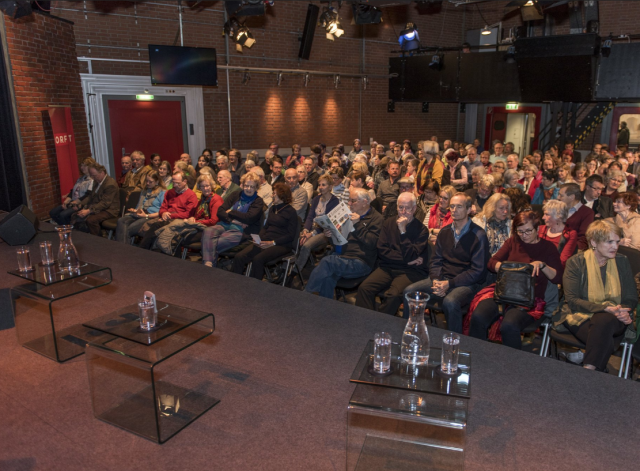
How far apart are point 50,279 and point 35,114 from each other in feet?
16.9

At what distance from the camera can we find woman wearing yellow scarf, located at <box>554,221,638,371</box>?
10.6 ft

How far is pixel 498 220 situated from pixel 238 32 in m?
7.80

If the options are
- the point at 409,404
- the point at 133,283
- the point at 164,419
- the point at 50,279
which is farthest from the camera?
the point at 133,283

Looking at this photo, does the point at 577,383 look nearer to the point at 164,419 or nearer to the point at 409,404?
the point at 409,404

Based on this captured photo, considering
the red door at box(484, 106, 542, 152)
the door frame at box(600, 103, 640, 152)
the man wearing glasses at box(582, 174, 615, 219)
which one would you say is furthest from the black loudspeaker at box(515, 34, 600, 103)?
the red door at box(484, 106, 542, 152)

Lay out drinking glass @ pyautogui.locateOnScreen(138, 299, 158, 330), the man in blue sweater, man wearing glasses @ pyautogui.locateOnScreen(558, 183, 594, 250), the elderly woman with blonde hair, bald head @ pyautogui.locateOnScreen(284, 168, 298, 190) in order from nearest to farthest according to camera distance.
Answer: drinking glass @ pyautogui.locateOnScreen(138, 299, 158, 330) < the man in blue sweater < the elderly woman with blonde hair < man wearing glasses @ pyautogui.locateOnScreen(558, 183, 594, 250) < bald head @ pyautogui.locateOnScreen(284, 168, 298, 190)

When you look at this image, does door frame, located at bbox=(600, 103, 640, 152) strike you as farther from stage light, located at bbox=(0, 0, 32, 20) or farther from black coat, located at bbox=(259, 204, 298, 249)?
stage light, located at bbox=(0, 0, 32, 20)

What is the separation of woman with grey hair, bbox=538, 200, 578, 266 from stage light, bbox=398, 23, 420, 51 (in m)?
9.41

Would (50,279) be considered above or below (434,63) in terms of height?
below

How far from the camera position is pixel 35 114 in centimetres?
718

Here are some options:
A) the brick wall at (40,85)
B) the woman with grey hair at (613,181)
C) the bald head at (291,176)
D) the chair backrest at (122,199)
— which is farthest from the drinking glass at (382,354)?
the brick wall at (40,85)

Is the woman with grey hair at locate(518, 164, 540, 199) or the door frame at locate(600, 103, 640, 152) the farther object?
the door frame at locate(600, 103, 640, 152)

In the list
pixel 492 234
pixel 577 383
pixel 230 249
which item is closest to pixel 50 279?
pixel 230 249

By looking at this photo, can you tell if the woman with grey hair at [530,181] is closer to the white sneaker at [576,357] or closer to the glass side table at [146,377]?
the white sneaker at [576,357]
